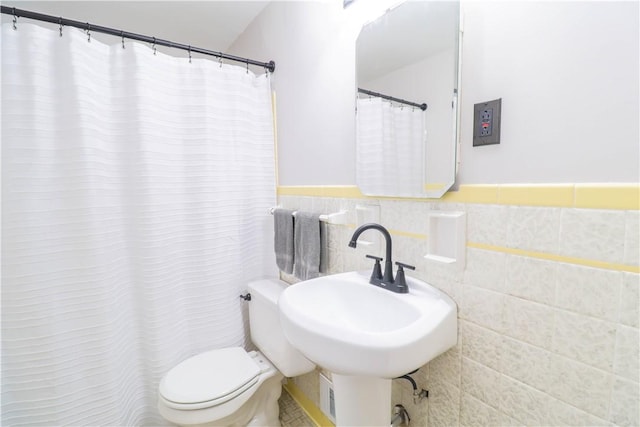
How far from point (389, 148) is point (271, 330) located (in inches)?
38.8

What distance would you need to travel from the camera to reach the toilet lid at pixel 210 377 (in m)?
1.18

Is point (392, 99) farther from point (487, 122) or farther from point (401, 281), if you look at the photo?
point (401, 281)

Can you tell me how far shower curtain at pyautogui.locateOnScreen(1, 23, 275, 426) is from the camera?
110 centimetres

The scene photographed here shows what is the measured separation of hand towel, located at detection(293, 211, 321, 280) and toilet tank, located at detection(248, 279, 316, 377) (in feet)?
0.60

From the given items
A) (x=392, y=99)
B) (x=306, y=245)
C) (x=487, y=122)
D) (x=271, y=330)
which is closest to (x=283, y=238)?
→ (x=306, y=245)

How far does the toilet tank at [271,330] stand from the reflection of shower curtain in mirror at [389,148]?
26.4 inches

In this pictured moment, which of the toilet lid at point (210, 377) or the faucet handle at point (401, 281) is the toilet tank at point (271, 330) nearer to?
the toilet lid at point (210, 377)

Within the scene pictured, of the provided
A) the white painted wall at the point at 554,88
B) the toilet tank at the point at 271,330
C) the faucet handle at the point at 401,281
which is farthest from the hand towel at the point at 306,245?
the white painted wall at the point at 554,88

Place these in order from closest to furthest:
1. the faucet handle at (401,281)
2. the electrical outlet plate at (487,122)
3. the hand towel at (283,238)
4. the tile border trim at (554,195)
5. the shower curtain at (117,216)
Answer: the tile border trim at (554,195) < the electrical outlet plate at (487,122) < the faucet handle at (401,281) < the shower curtain at (117,216) < the hand towel at (283,238)

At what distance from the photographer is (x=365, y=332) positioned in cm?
63

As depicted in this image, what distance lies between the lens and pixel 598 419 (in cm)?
59

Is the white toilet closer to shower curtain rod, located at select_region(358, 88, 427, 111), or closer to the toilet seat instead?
the toilet seat

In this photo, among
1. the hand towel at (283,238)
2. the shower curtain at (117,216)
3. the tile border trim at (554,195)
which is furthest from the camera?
the hand towel at (283,238)

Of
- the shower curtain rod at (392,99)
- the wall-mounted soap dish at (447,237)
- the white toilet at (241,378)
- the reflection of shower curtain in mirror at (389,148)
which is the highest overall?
the shower curtain rod at (392,99)
